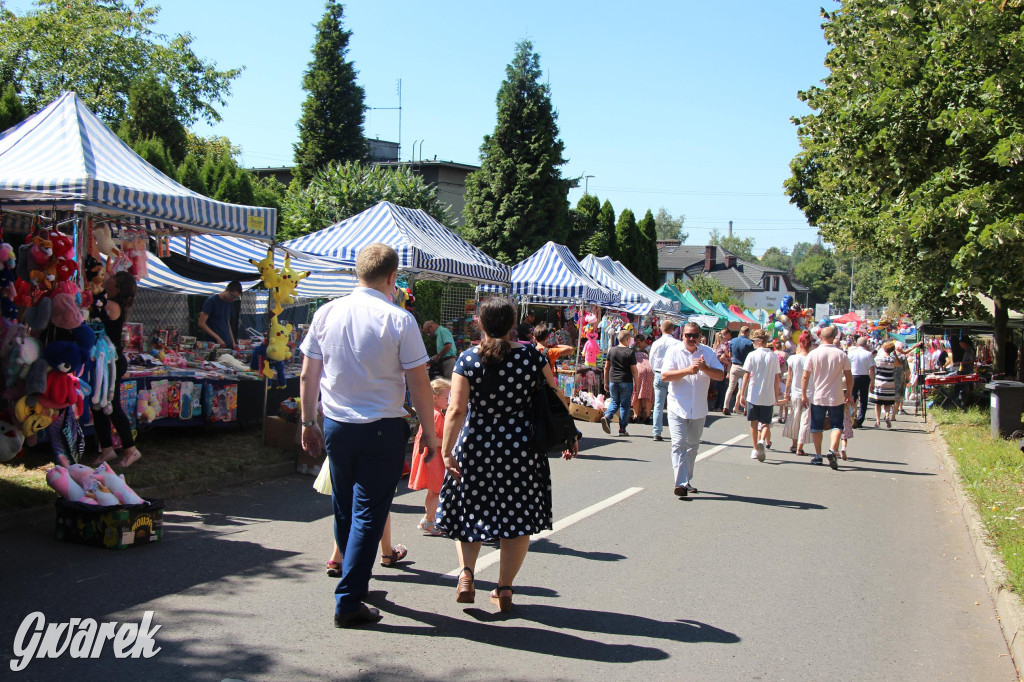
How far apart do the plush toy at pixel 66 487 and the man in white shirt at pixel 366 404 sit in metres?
2.66

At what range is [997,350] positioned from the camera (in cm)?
2255

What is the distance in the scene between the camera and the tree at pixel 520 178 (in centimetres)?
3206

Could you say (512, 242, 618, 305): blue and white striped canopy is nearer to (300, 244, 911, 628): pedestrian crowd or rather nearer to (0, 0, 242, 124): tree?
(300, 244, 911, 628): pedestrian crowd

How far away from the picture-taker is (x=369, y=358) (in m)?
4.27

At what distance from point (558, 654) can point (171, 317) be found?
46.2 feet

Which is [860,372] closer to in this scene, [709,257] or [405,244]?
[405,244]

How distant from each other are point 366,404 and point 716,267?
102346 mm

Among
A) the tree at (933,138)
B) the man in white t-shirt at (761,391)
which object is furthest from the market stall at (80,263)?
the tree at (933,138)

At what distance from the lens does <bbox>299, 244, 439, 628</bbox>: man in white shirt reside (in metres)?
4.26

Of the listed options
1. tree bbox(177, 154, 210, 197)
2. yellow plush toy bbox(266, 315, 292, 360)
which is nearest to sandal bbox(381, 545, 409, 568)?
yellow plush toy bbox(266, 315, 292, 360)

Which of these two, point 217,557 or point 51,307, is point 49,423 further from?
point 217,557

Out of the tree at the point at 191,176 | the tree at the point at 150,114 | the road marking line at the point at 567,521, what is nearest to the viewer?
the road marking line at the point at 567,521

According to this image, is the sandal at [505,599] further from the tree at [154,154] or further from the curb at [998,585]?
the tree at [154,154]

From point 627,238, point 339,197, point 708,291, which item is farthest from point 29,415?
point 708,291
